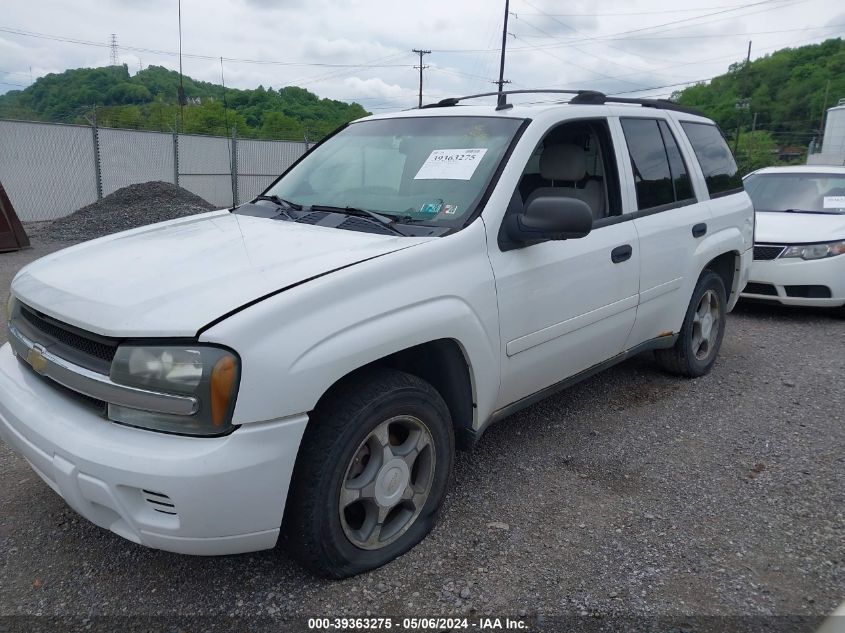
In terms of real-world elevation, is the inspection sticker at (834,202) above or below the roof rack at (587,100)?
below

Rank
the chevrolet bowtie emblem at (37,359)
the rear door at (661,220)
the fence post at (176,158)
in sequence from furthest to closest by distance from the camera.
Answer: the fence post at (176,158), the rear door at (661,220), the chevrolet bowtie emblem at (37,359)

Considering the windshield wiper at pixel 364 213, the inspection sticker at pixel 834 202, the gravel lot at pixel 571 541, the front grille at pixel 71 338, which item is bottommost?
the gravel lot at pixel 571 541

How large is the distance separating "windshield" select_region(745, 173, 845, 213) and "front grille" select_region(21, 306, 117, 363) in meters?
7.26

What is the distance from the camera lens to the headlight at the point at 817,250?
21.3 ft

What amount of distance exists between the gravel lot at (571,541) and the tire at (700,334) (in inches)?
21.0

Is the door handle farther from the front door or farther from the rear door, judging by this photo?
the rear door

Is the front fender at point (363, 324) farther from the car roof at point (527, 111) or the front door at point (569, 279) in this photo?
the car roof at point (527, 111)

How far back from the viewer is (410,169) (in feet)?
10.5

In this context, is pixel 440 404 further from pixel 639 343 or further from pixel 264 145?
pixel 264 145

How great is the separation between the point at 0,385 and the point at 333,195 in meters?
1.70

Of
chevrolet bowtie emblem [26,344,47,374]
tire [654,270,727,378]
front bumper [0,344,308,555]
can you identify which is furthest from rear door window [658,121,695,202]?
chevrolet bowtie emblem [26,344,47,374]

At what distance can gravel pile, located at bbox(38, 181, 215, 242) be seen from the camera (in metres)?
12.9

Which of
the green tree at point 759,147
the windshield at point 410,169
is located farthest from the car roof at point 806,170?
the green tree at point 759,147

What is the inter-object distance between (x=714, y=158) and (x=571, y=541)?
10.5 ft
